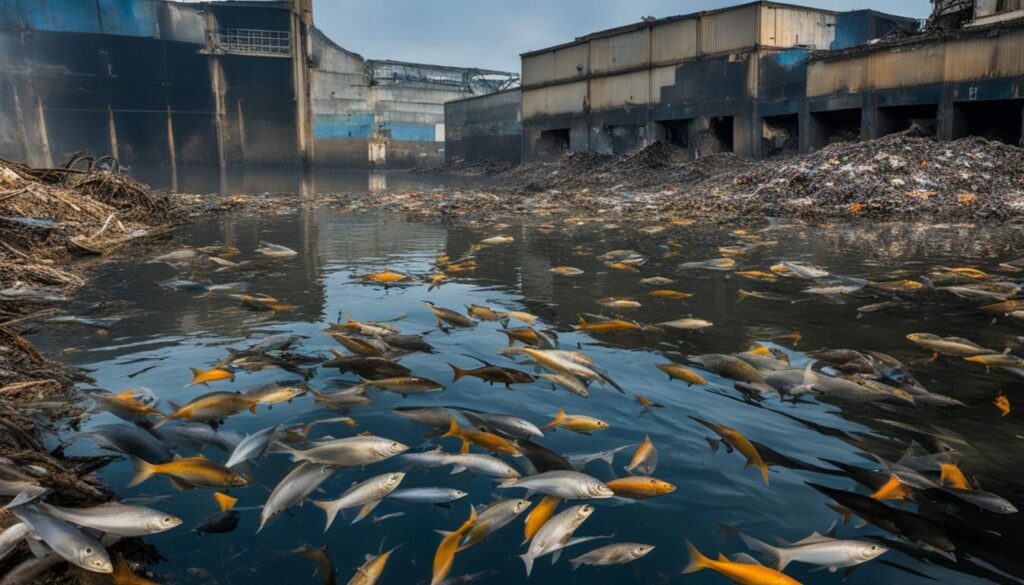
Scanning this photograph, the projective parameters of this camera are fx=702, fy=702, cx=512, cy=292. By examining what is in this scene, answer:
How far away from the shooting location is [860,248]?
1024 cm

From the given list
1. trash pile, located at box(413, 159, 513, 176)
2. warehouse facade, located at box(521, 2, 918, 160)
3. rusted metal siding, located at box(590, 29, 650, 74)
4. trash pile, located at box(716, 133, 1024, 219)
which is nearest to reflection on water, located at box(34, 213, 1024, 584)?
trash pile, located at box(716, 133, 1024, 219)

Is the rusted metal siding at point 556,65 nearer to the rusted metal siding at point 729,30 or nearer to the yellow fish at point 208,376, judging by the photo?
the rusted metal siding at point 729,30

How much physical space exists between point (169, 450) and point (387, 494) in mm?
1217

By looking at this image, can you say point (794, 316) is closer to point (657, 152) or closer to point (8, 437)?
point (8, 437)

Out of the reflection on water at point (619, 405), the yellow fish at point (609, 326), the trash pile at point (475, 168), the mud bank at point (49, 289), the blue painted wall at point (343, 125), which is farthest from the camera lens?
the blue painted wall at point (343, 125)

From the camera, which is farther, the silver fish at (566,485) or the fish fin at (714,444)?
the fish fin at (714,444)

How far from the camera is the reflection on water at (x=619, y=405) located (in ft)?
8.73

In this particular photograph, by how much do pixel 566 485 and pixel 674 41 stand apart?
99.5ft

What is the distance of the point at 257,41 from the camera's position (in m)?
51.0

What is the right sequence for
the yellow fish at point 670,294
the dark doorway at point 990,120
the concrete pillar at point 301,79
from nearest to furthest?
the yellow fish at point 670,294, the dark doorway at point 990,120, the concrete pillar at point 301,79

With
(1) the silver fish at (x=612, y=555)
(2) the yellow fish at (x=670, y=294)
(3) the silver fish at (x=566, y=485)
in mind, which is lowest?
(1) the silver fish at (x=612, y=555)

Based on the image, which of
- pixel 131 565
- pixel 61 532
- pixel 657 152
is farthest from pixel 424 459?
pixel 657 152

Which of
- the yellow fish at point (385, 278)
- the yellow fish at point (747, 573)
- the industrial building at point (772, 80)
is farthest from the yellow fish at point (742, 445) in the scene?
the industrial building at point (772, 80)

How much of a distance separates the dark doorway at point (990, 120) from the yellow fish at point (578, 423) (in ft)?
70.1
